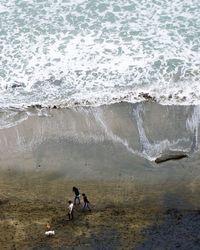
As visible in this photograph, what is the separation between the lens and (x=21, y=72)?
32.2 m

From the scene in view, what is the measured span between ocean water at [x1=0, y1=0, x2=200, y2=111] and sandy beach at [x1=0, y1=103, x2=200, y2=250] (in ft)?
6.77

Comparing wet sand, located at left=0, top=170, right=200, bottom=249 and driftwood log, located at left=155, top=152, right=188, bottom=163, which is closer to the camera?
wet sand, located at left=0, top=170, right=200, bottom=249

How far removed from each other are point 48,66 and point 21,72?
5.25ft

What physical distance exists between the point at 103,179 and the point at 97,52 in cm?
1087

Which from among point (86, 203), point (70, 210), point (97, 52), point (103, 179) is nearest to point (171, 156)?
point (103, 179)

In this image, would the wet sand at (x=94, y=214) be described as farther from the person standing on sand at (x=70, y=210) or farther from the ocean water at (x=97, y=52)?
the ocean water at (x=97, y=52)

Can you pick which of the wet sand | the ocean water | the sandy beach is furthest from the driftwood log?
the ocean water

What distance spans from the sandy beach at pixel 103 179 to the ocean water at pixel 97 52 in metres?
2.06

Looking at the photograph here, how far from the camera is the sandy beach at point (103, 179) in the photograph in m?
22.0

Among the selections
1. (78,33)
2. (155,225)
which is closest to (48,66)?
(78,33)

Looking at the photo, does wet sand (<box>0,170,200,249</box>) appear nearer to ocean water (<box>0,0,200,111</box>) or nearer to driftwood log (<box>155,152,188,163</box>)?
driftwood log (<box>155,152,188,163</box>)

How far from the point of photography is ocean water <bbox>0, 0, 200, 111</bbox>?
30031 mm

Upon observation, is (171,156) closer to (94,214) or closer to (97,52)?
(94,214)

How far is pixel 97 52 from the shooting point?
3312 cm
